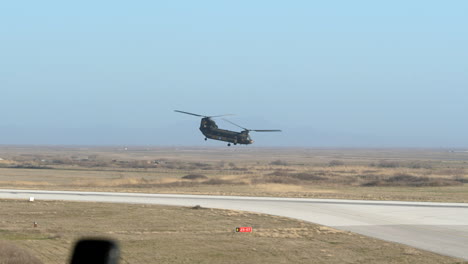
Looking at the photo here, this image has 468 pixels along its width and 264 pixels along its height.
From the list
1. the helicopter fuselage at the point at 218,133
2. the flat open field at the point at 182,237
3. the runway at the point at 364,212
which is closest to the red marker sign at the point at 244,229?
the flat open field at the point at 182,237

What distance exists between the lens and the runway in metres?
38.3

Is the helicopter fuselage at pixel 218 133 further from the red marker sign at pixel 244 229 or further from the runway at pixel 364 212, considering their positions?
the red marker sign at pixel 244 229

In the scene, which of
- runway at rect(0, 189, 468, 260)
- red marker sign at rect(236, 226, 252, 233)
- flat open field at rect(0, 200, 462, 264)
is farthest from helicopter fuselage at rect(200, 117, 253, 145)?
red marker sign at rect(236, 226, 252, 233)

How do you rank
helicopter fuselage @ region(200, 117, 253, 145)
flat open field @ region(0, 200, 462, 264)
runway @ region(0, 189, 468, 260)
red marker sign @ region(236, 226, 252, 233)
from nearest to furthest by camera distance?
1. flat open field @ region(0, 200, 462, 264)
2. runway @ region(0, 189, 468, 260)
3. red marker sign @ region(236, 226, 252, 233)
4. helicopter fuselage @ region(200, 117, 253, 145)

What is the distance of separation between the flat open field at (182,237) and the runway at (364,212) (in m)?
2.47

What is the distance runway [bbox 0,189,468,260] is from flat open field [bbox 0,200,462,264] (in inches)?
97.4

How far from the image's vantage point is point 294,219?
46125 mm

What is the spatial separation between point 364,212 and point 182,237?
63.8ft

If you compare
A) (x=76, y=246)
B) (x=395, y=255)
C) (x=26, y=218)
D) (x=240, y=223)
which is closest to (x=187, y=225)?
(x=240, y=223)

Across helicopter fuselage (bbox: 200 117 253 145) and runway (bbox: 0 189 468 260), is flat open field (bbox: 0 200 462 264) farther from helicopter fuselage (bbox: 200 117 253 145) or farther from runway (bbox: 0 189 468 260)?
helicopter fuselage (bbox: 200 117 253 145)

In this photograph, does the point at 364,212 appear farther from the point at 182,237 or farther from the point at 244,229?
the point at 182,237

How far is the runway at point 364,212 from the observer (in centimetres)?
3831

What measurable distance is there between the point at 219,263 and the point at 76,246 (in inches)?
1014

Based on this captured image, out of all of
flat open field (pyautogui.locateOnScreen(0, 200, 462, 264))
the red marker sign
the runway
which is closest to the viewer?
flat open field (pyautogui.locateOnScreen(0, 200, 462, 264))
